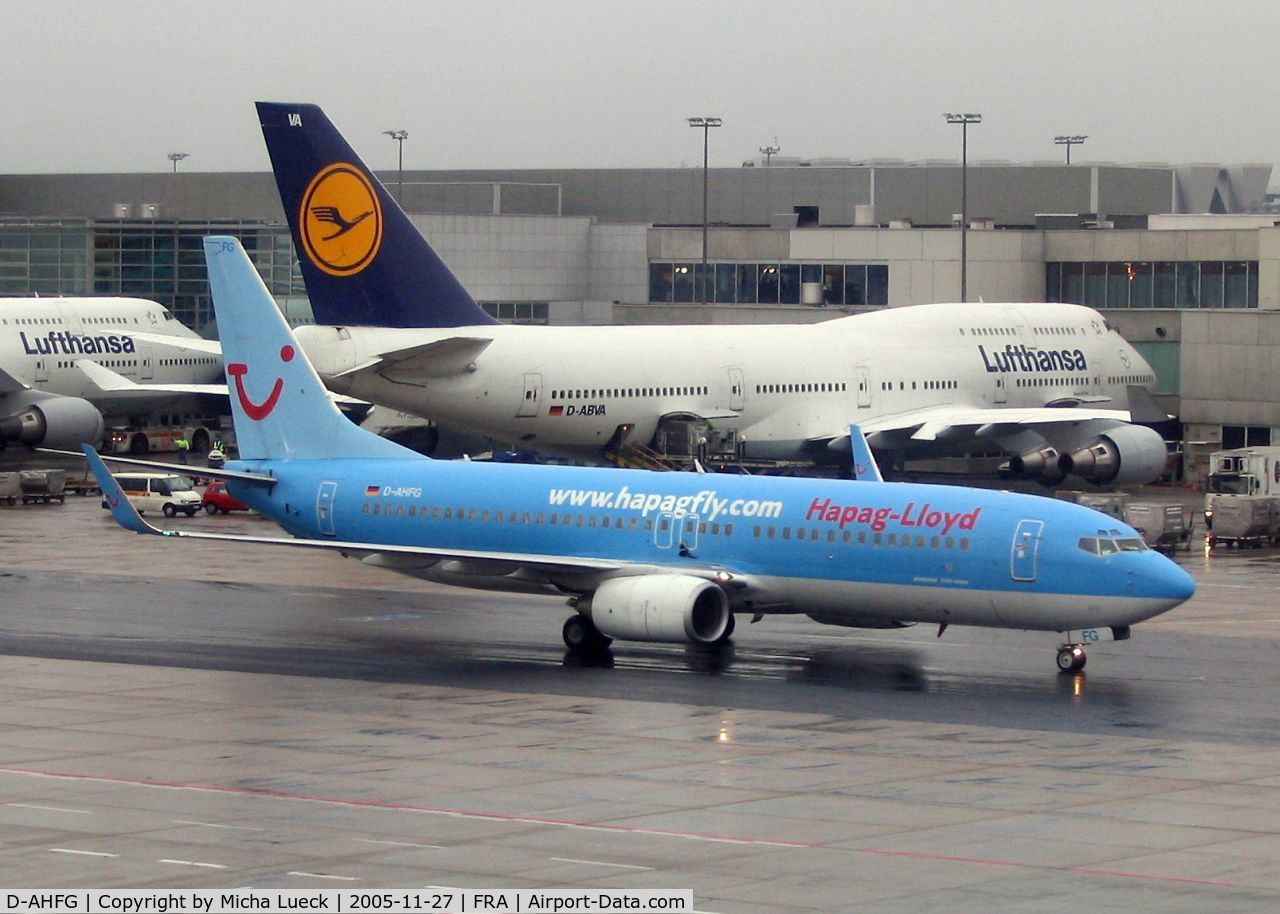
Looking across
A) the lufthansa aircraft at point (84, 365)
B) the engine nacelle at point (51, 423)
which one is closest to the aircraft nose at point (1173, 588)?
the lufthansa aircraft at point (84, 365)

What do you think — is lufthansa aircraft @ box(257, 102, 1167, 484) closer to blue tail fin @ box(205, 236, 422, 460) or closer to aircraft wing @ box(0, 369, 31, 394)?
blue tail fin @ box(205, 236, 422, 460)

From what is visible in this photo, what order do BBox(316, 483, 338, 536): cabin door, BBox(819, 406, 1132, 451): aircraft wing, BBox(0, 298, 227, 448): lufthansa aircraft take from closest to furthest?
BBox(316, 483, 338, 536): cabin door
BBox(819, 406, 1132, 451): aircraft wing
BBox(0, 298, 227, 448): lufthansa aircraft

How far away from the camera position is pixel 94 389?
94.6m

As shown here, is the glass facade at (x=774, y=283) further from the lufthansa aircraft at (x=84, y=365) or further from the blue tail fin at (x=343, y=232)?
the blue tail fin at (x=343, y=232)

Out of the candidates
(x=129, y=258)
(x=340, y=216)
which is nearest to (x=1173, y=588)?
(x=340, y=216)

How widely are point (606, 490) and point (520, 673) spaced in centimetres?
467

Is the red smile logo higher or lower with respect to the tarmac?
higher

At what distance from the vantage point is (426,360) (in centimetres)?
6366

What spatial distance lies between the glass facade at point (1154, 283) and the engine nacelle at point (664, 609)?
55.4 m

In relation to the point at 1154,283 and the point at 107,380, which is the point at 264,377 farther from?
the point at 1154,283

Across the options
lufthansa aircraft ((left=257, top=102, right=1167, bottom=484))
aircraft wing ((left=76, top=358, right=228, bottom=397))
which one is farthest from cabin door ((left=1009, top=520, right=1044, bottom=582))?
aircraft wing ((left=76, top=358, right=228, bottom=397))

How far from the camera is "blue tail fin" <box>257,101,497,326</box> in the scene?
62188 millimetres

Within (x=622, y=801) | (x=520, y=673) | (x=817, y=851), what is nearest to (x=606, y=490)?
(x=520, y=673)

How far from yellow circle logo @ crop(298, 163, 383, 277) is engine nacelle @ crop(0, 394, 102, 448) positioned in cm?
2681
